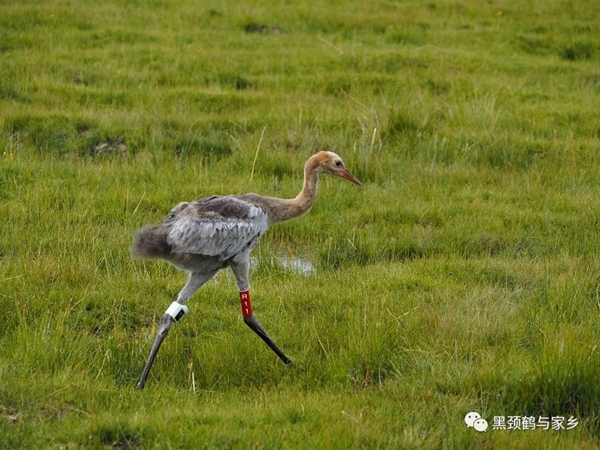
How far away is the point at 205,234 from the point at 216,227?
11 cm

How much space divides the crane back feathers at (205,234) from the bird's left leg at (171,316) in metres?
0.13

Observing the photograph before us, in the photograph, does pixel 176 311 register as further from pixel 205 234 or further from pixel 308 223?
pixel 308 223

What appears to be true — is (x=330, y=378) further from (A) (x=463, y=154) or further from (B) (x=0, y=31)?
(B) (x=0, y=31)

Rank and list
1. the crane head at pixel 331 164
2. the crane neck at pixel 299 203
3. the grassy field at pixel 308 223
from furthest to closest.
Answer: the crane head at pixel 331 164
the crane neck at pixel 299 203
the grassy field at pixel 308 223

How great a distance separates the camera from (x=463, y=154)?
37.8 feet

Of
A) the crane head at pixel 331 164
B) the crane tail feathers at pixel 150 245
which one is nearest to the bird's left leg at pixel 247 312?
the crane tail feathers at pixel 150 245

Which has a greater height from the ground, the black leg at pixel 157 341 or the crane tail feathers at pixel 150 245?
the crane tail feathers at pixel 150 245

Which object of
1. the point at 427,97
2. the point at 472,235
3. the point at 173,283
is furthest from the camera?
the point at 427,97

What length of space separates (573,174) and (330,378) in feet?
17.8

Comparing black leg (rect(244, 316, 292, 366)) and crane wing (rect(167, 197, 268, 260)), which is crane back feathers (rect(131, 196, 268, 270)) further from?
black leg (rect(244, 316, 292, 366))

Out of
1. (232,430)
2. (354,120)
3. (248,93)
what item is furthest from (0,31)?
Answer: (232,430)

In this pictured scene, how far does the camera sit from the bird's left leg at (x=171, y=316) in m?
6.60

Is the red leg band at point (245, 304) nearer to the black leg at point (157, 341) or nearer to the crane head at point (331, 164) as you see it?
the black leg at point (157, 341)

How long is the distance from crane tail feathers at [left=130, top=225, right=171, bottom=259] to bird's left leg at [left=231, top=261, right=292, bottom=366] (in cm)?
61
